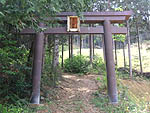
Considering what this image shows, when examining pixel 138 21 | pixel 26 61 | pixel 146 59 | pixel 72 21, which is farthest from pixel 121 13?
pixel 146 59

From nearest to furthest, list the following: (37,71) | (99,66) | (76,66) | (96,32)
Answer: (37,71) → (96,32) → (76,66) → (99,66)

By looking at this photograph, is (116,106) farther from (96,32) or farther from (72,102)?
(96,32)

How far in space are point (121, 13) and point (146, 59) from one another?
1996 cm

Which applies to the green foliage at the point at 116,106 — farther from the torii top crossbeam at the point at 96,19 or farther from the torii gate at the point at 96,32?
the torii top crossbeam at the point at 96,19

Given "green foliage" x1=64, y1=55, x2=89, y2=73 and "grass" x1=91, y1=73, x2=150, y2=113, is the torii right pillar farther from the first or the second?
"green foliage" x1=64, y1=55, x2=89, y2=73

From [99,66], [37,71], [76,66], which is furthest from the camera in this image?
[99,66]

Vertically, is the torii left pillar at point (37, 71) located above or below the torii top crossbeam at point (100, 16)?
below

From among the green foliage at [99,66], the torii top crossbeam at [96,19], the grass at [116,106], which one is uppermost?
the torii top crossbeam at [96,19]

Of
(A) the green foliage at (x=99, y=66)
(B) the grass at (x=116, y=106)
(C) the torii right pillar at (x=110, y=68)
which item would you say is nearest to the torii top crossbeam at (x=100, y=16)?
(C) the torii right pillar at (x=110, y=68)

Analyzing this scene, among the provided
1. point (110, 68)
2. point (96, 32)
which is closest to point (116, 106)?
point (110, 68)

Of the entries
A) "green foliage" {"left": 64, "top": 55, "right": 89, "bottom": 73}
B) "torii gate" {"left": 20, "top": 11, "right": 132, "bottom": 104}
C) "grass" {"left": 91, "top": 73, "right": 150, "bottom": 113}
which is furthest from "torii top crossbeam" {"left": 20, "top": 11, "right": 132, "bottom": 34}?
"green foliage" {"left": 64, "top": 55, "right": 89, "bottom": 73}

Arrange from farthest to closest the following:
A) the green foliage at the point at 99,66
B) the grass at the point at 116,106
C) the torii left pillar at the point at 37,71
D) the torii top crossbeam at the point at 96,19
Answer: the green foliage at the point at 99,66, the torii top crossbeam at the point at 96,19, the torii left pillar at the point at 37,71, the grass at the point at 116,106

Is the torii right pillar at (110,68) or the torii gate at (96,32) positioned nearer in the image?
the torii gate at (96,32)

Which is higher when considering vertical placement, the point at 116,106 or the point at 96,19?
the point at 96,19
